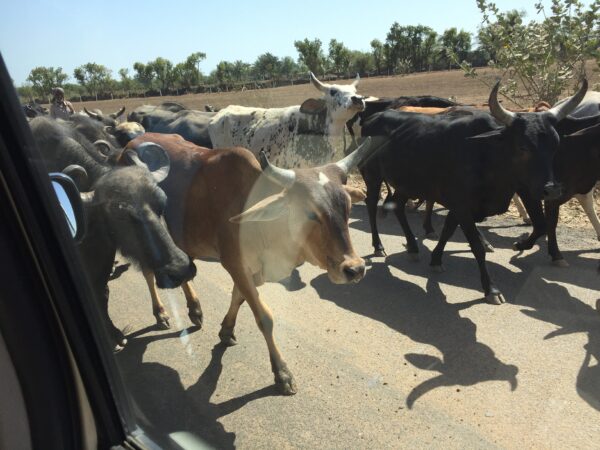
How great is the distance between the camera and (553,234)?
5.30 metres

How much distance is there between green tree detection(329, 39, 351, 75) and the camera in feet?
10.2

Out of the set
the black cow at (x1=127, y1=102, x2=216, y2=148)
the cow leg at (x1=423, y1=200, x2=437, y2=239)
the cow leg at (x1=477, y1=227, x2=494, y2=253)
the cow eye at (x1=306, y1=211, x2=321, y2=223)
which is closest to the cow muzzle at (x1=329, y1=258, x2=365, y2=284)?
the cow eye at (x1=306, y1=211, x2=321, y2=223)

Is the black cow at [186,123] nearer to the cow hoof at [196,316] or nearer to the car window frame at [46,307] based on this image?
the cow hoof at [196,316]

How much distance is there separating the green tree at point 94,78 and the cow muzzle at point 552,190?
371 centimetres

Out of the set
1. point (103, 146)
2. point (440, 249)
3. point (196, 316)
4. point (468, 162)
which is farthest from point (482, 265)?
point (103, 146)

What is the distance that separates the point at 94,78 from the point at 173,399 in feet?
5.97

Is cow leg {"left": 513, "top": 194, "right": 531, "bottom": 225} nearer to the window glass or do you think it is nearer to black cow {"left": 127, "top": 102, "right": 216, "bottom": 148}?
the window glass

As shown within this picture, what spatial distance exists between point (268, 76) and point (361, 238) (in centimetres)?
336

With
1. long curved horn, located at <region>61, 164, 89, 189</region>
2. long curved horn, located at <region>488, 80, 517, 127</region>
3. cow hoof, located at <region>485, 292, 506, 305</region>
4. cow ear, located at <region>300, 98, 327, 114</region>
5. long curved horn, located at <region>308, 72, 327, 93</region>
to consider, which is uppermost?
long curved horn, located at <region>308, 72, 327, 93</region>

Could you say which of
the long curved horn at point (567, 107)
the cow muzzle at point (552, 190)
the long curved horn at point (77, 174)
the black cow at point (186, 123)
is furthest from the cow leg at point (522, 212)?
the long curved horn at point (77, 174)

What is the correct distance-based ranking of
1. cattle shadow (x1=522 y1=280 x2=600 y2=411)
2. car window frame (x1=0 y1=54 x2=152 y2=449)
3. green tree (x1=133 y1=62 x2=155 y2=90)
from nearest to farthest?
car window frame (x1=0 y1=54 x2=152 y2=449) → green tree (x1=133 y1=62 x2=155 y2=90) → cattle shadow (x1=522 y1=280 x2=600 y2=411)

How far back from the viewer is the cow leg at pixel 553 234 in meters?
5.24

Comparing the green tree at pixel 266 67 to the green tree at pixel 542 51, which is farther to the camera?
the green tree at pixel 542 51

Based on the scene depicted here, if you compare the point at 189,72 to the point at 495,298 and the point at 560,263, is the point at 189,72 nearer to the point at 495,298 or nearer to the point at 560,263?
the point at 495,298
